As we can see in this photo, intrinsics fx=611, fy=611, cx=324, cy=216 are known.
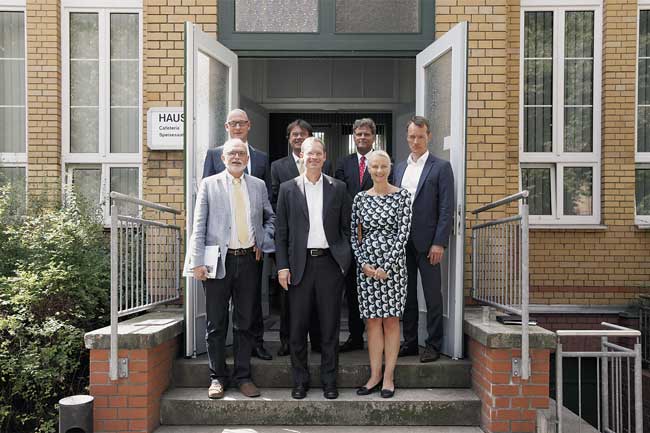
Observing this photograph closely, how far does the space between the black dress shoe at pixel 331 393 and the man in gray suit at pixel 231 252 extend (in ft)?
1.75

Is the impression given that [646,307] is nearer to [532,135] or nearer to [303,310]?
[532,135]

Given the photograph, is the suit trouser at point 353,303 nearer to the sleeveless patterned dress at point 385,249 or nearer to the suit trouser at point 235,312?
the sleeveless patterned dress at point 385,249

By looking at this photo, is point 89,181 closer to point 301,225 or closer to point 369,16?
point 301,225

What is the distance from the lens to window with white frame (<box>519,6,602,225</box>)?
23.3 feet

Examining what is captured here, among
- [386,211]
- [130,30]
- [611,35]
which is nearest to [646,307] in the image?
[611,35]

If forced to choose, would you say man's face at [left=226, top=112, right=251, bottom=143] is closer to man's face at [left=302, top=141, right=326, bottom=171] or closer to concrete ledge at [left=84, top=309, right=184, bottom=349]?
man's face at [left=302, top=141, right=326, bottom=171]

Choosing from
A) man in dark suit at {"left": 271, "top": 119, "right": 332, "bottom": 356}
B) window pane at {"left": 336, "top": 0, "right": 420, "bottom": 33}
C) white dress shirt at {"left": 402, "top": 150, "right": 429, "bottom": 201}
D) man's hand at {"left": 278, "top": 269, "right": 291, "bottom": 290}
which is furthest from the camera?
window pane at {"left": 336, "top": 0, "right": 420, "bottom": 33}

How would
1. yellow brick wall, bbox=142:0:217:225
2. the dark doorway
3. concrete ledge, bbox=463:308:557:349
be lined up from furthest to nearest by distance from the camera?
1. the dark doorway
2. yellow brick wall, bbox=142:0:217:225
3. concrete ledge, bbox=463:308:557:349

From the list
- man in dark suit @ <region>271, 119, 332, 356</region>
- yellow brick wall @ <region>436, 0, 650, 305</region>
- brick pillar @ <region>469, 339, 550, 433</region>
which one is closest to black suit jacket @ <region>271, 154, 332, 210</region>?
man in dark suit @ <region>271, 119, 332, 356</region>

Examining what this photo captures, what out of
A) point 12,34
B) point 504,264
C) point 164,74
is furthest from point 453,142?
point 12,34

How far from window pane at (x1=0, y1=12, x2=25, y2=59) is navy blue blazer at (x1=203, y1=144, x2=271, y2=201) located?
3496 millimetres

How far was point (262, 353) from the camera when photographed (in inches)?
201

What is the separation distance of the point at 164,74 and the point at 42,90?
5.51 ft

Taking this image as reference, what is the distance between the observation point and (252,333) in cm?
482
